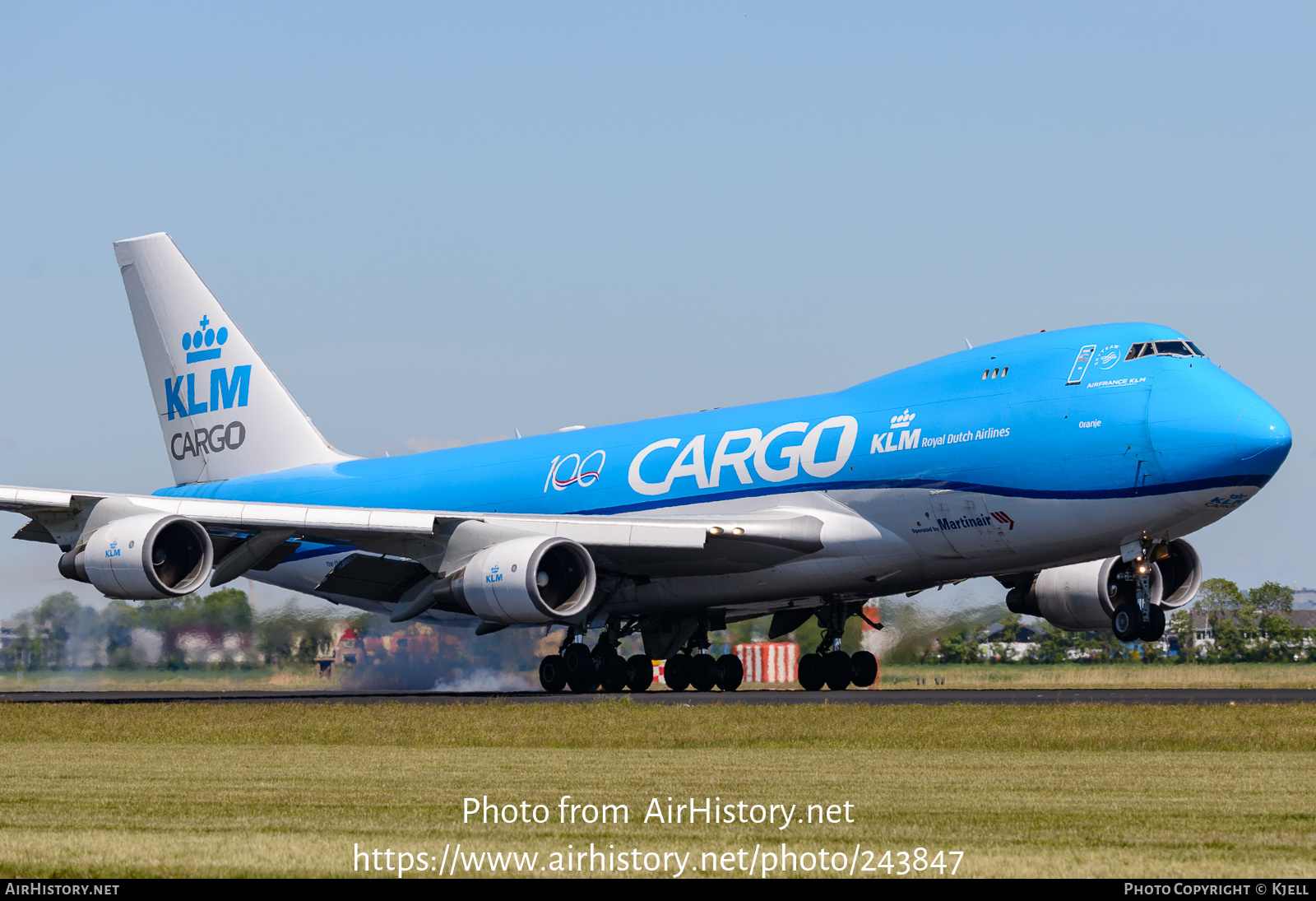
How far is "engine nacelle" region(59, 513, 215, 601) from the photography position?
27750 millimetres

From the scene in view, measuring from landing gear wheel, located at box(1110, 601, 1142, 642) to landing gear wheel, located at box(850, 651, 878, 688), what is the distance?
8134mm

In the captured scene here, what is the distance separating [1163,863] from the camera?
9125 millimetres

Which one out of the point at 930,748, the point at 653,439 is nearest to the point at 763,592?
the point at 653,439

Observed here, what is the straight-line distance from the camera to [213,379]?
41031mm

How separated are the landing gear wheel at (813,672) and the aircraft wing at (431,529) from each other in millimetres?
4147

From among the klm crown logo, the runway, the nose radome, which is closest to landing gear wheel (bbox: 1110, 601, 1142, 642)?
the runway

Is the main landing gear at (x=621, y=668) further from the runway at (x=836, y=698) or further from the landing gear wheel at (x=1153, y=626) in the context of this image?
the landing gear wheel at (x=1153, y=626)

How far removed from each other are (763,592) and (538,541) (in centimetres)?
520

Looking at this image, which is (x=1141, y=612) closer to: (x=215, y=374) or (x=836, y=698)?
(x=836, y=698)

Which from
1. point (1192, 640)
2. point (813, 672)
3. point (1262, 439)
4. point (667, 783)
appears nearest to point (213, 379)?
point (813, 672)

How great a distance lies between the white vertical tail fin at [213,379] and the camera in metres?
40.6

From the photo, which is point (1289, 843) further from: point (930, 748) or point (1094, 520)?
point (1094, 520)

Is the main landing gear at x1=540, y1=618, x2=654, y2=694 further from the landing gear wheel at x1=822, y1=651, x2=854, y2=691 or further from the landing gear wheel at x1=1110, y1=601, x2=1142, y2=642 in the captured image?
the landing gear wheel at x1=1110, y1=601, x2=1142, y2=642

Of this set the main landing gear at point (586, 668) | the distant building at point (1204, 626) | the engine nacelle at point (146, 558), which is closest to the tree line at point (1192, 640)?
the distant building at point (1204, 626)
